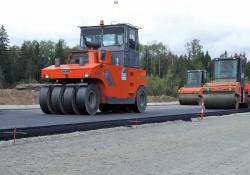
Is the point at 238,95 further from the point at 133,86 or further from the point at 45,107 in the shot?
the point at 45,107

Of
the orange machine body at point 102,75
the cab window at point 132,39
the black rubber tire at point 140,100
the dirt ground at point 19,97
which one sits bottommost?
the dirt ground at point 19,97

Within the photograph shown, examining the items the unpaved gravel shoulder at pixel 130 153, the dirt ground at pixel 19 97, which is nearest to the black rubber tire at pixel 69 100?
the unpaved gravel shoulder at pixel 130 153

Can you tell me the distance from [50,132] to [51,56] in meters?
120

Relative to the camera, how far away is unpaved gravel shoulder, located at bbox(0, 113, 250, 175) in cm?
707

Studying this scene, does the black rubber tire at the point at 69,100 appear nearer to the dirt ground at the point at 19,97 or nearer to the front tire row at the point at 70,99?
the front tire row at the point at 70,99

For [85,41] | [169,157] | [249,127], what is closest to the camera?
[169,157]

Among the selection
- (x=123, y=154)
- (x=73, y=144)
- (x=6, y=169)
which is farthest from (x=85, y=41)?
(x=6, y=169)

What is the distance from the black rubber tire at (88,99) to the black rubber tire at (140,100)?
9.13 ft

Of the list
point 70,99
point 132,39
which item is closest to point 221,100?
point 132,39

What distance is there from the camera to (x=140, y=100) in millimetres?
18688

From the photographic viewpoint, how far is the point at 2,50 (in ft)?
296

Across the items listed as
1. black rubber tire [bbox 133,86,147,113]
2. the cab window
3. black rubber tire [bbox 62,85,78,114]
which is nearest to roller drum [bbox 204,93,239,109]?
black rubber tire [bbox 133,86,147,113]

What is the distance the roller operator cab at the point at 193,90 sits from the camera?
3238 cm

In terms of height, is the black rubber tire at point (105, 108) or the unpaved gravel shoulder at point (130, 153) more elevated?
the black rubber tire at point (105, 108)
